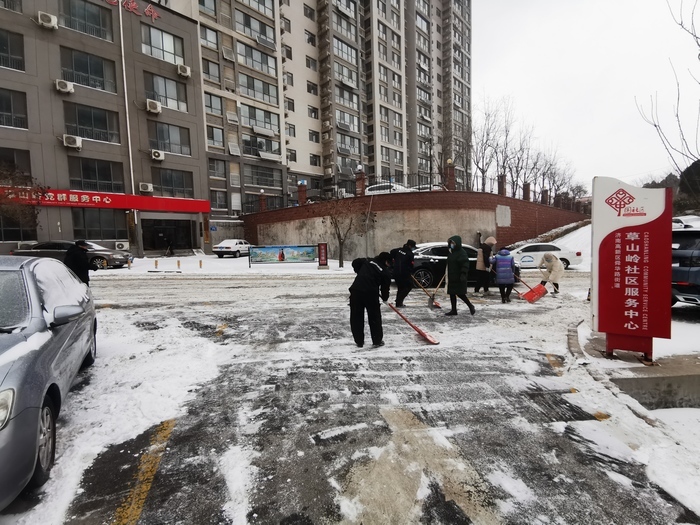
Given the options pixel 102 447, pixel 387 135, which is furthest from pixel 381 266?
pixel 387 135

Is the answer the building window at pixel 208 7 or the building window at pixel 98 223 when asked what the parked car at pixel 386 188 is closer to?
the building window at pixel 98 223

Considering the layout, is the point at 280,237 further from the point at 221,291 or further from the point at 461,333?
the point at 461,333

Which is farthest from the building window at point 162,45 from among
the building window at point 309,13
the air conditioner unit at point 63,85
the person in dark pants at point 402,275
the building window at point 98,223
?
the person in dark pants at point 402,275

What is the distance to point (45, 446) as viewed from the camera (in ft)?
8.37

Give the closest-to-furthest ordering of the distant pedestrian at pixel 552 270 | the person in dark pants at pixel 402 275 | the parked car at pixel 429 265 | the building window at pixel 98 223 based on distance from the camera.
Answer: the person in dark pants at pixel 402 275
the distant pedestrian at pixel 552 270
the parked car at pixel 429 265
the building window at pixel 98 223

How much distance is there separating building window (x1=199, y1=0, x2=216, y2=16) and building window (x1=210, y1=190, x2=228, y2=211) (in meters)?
16.1

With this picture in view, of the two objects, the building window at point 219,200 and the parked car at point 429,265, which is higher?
the building window at point 219,200

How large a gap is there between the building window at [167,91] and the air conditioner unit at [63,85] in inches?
189

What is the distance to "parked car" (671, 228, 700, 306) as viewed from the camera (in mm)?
6134

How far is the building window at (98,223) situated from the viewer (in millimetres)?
23406

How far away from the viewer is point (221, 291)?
1162 cm

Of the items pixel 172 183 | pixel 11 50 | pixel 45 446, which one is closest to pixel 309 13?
pixel 172 183

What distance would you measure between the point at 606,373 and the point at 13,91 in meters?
31.3

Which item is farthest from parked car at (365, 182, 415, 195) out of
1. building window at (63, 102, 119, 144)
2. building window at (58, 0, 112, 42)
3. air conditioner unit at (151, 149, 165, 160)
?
building window at (58, 0, 112, 42)
